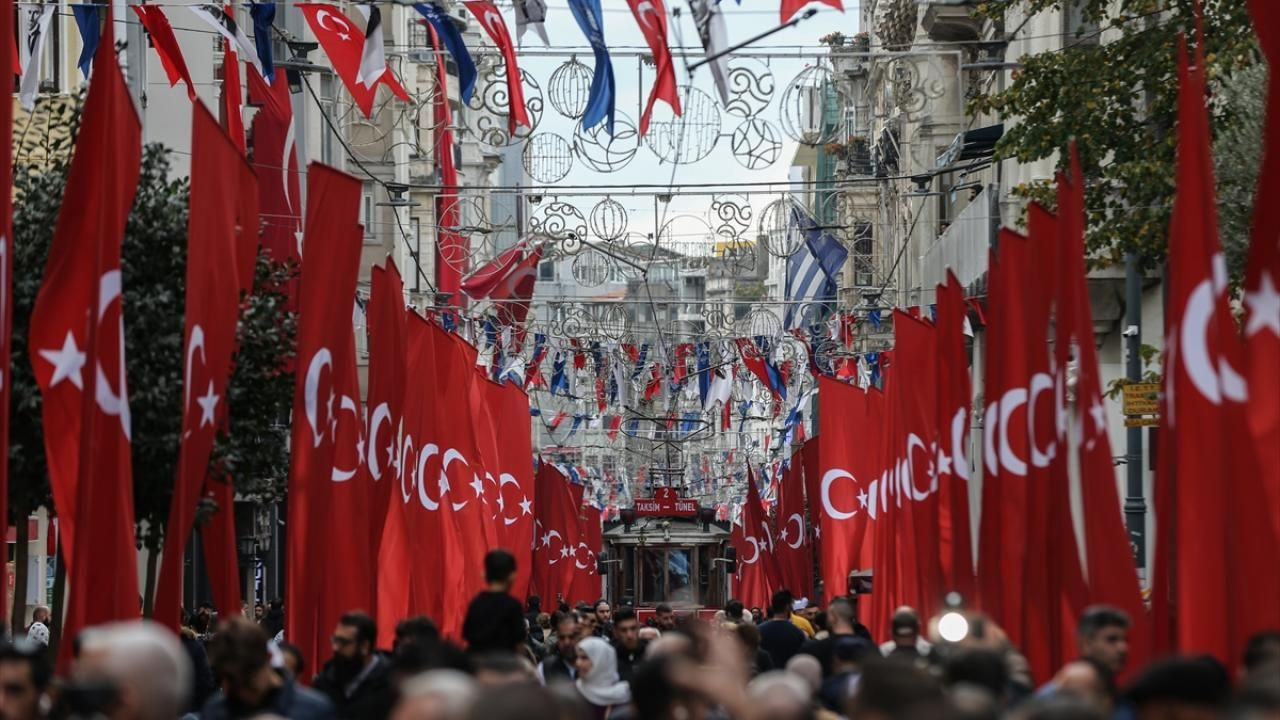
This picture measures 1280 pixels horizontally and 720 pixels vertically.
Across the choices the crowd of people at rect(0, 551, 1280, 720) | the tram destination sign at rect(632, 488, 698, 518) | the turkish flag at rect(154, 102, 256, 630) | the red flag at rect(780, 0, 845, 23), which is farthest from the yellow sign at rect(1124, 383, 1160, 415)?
the tram destination sign at rect(632, 488, 698, 518)

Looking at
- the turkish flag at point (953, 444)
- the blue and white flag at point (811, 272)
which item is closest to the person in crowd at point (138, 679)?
the turkish flag at point (953, 444)

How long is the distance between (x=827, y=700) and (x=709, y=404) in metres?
37.7

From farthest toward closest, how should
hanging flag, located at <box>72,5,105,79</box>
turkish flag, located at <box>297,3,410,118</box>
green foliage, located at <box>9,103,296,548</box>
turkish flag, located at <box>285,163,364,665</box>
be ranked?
hanging flag, located at <box>72,5,105,79</box> → turkish flag, located at <box>297,3,410,118</box> → green foliage, located at <box>9,103,296,548</box> → turkish flag, located at <box>285,163,364,665</box>

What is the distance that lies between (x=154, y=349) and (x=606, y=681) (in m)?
6.34

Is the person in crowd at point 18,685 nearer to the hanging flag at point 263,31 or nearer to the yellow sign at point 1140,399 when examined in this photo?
the yellow sign at point 1140,399

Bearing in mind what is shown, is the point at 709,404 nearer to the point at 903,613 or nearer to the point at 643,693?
the point at 903,613

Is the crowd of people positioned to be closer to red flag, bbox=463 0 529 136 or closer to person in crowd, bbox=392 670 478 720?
person in crowd, bbox=392 670 478 720

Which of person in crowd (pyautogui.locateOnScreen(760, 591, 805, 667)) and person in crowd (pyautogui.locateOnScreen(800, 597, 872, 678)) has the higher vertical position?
person in crowd (pyautogui.locateOnScreen(800, 597, 872, 678))

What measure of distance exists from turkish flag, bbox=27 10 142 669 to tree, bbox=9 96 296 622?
4.86 metres

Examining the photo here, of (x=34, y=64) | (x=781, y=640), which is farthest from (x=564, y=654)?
(x=34, y=64)

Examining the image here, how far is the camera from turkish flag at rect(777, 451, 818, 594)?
43406mm

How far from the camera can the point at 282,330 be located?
21781mm

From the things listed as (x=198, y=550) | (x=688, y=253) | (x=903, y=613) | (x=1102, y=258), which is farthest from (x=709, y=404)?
(x=903, y=613)

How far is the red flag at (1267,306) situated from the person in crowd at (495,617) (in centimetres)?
385
